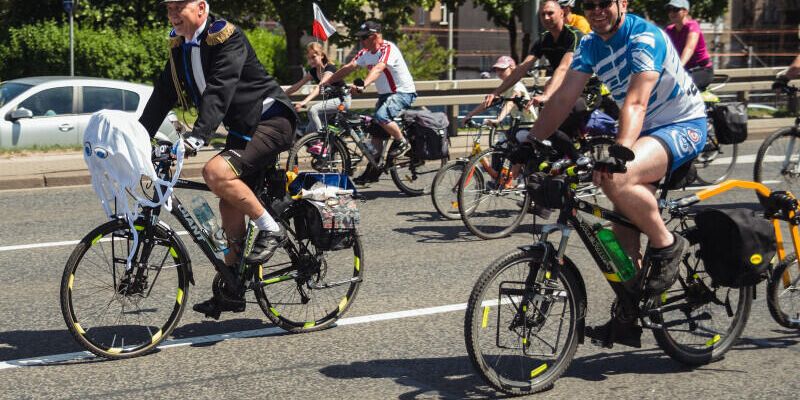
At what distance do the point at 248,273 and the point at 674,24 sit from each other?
7.46 metres

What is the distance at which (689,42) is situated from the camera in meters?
11.9

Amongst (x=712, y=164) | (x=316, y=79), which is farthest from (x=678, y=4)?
(x=316, y=79)

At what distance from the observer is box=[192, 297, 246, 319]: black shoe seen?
6133mm

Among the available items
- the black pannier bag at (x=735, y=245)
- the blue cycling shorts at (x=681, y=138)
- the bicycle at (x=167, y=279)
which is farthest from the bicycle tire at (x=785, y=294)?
the bicycle at (x=167, y=279)

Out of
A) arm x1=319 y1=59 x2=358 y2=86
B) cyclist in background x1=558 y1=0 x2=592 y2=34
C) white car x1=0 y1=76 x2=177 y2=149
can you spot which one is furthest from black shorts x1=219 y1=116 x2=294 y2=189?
white car x1=0 y1=76 x2=177 y2=149

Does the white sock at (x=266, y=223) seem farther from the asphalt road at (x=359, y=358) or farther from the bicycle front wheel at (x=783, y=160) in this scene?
the bicycle front wheel at (x=783, y=160)

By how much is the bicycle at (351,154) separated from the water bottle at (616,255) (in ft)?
21.2

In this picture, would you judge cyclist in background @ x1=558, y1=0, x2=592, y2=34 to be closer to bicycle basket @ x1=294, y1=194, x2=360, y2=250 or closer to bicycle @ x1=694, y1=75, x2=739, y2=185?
bicycle @ x1=694, y1=75, x2=739, y2=185

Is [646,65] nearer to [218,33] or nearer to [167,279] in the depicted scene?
[218,33]

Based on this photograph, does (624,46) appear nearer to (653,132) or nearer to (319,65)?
(653,132)

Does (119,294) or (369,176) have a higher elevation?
(119,294)

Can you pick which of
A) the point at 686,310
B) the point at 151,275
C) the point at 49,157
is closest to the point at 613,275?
the point at 686,310

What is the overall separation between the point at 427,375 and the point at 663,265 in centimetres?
130

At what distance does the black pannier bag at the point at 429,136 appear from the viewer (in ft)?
37.7
